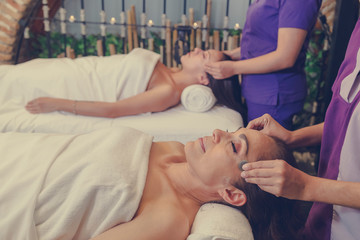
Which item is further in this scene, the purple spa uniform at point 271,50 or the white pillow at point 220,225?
the purple spa uniform at point 271,50

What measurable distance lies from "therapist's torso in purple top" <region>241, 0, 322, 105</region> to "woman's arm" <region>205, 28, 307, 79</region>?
1.6 inches

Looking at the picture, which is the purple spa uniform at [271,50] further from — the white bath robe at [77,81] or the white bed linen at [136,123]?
the white bath robe at [77,81]

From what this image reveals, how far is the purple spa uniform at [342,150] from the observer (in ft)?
3.44

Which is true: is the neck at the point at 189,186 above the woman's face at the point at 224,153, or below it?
below

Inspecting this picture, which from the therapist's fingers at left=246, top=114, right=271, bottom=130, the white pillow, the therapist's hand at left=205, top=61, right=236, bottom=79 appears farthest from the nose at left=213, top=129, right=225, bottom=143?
the therapist's hand at left=205, top=61, right=236, bottom=79

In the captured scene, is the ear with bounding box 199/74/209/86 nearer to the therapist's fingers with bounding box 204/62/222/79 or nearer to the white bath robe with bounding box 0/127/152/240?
the therapist's fingers with bounding box 204/62/222/79

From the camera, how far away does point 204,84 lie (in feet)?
8.32

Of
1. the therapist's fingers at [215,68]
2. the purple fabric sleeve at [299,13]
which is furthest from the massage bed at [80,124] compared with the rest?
the purple fabric sleeve at [299,13]

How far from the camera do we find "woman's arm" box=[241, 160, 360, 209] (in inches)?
36.7

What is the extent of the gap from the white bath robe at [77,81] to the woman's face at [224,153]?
1.17 metres

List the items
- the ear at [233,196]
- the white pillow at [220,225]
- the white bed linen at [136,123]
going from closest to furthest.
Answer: the white pillow at [220,225] → the ear at [233,196] → the white bed linen at [136,123]

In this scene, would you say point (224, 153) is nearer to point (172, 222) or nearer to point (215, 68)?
point (172, 222)

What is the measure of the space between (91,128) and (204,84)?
0.83m

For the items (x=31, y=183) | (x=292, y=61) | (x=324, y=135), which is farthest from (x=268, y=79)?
(x=31, y=183)
